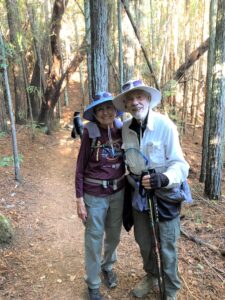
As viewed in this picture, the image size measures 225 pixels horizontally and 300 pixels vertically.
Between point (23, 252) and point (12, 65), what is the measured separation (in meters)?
8.70

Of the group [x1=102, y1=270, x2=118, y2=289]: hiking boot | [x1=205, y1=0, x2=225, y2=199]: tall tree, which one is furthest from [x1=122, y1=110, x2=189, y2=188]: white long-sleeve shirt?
[x1=205, y1=0, x2=225, y2=199]: tall tree

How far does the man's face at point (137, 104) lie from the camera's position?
2.84m

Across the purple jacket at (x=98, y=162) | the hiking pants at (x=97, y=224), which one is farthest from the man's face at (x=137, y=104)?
the hiking pants at (x=97, y=224)

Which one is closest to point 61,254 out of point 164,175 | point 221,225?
point 164,175

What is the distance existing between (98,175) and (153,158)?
1.86 feet

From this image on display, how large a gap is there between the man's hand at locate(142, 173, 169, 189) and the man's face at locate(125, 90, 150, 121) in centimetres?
55

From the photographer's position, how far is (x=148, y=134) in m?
2.83

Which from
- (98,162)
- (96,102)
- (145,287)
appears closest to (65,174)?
(145,287)

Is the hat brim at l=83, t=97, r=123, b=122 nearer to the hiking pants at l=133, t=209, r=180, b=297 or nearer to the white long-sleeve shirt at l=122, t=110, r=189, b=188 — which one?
the white long-sleeve shirt at l=122, t=110, r=189, b=188

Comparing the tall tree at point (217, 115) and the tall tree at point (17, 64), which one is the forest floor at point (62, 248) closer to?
the tall tree at point (217, 115)

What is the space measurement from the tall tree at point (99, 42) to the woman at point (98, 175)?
1267mm

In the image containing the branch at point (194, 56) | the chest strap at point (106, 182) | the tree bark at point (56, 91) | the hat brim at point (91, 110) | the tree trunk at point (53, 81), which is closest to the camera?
the hat brim at point (91, 110)

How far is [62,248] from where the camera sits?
4.39 meters

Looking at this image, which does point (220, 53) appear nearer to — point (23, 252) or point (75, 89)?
point (23, 252)
